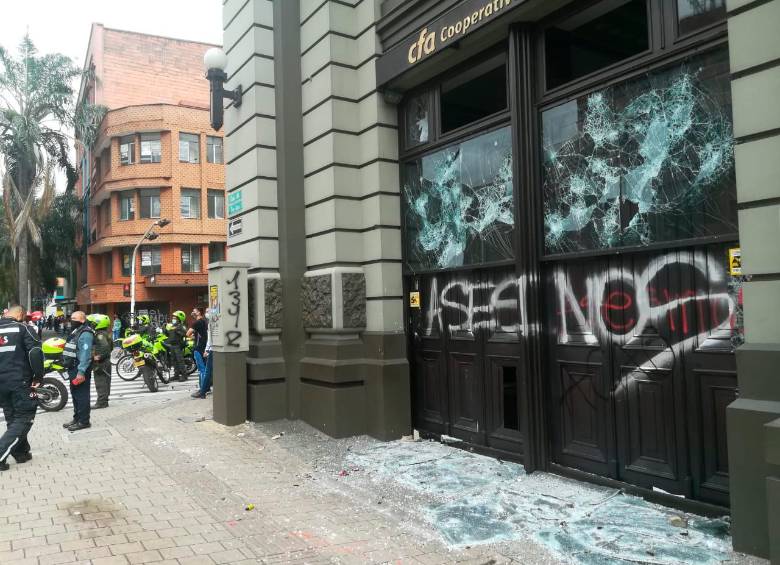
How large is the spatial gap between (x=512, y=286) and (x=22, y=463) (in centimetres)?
586

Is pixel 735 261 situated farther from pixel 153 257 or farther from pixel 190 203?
pixel 153 257

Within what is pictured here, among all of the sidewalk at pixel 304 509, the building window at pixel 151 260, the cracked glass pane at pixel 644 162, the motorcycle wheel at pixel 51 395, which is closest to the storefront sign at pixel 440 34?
the cracked glass pane at pixel 644 162

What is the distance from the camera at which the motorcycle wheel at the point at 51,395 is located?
11.0 meters

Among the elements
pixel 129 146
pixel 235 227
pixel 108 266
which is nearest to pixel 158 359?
pixel 235 227

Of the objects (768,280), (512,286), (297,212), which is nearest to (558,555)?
(768,280)

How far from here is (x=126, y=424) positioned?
9.24m

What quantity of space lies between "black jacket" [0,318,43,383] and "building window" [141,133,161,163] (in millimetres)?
32888

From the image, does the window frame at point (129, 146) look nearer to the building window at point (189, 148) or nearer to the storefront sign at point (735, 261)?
the building window at point (189, 148)

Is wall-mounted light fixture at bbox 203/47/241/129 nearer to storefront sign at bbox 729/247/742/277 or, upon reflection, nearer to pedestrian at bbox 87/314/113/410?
pedestrian at bbox 87/314/113/410

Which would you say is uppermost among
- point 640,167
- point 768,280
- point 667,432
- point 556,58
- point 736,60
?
point 556,58

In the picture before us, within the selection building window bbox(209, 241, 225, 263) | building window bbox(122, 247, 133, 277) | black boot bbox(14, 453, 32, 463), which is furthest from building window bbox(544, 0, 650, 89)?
building window bbox(122, 247, 133, 277)

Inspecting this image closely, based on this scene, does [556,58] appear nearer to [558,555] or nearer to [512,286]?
[512,286]

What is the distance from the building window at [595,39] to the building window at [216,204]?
34.9 meters

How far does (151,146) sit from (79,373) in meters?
32.0
